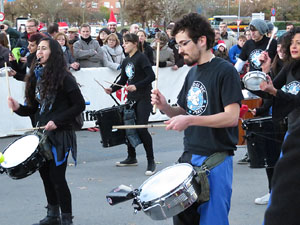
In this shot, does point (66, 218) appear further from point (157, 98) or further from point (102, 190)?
point (157, 98)

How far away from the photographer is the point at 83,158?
27.2 ft

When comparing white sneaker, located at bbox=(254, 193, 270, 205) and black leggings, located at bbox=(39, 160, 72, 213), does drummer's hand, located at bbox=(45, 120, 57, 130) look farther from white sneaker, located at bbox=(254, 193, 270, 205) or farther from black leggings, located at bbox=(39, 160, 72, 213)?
white sneaker, located at bbox=(254, 193, 270, 205)

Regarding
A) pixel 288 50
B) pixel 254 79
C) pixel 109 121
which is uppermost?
pixel 288 50

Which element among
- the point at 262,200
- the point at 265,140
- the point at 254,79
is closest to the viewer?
the point at 254,79

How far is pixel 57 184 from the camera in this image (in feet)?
16.0

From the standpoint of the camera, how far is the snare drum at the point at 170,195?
3.32 metres

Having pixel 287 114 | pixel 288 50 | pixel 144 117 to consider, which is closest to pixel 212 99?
pixel 287 114

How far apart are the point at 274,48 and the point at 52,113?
330cm

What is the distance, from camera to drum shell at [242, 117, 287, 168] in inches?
210

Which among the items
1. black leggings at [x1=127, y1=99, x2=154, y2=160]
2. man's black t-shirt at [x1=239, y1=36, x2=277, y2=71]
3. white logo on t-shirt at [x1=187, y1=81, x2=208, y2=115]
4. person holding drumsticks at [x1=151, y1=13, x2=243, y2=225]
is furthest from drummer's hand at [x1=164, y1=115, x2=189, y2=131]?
black leggings at [x1=127, y1=99, x2=154, y2=160]

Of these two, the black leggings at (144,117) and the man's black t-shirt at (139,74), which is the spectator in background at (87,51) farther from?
the black leggings at (144,117)

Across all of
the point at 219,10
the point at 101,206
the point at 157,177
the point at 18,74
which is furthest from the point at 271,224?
the point at 219,10

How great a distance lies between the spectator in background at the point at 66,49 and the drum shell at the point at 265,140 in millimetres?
5104

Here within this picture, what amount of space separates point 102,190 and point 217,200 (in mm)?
3185
